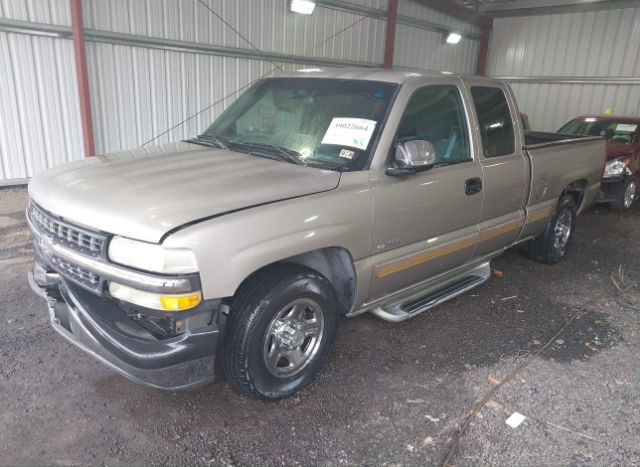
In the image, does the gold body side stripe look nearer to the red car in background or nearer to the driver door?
the driver door

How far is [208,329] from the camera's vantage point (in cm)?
248

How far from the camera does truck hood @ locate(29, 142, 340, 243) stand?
94.4 inches

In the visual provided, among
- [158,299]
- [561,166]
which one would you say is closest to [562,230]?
[561,166]

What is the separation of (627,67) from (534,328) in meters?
12.0

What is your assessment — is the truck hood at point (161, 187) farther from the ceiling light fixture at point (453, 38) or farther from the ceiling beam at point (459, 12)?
the ceiling light fixture at point (453, 38)

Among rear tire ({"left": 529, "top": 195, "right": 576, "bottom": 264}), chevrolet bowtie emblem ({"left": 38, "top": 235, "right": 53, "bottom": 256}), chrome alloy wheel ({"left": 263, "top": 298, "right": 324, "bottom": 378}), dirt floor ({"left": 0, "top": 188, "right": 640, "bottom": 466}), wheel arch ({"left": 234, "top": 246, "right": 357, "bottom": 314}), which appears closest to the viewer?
dirt floor ({"left": 0, "top": 188, "right": 640, "bottom": 466})

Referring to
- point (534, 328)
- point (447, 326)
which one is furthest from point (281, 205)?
point (534, 328)

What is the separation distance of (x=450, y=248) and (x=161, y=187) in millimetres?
2209

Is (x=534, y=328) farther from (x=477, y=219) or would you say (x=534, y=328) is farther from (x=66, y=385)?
(x=66, y=385)

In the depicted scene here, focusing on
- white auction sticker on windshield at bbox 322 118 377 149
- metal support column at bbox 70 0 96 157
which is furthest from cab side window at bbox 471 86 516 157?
metal support column at bbox 70 0 96 157

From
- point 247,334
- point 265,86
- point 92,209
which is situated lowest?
point 247,334

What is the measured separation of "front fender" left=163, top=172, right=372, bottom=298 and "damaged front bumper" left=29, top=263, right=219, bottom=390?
11.4 inches

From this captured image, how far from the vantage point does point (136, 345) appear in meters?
2.45

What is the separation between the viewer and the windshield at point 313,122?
3221 millimetres
